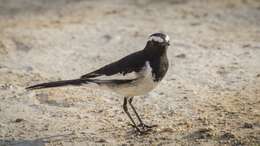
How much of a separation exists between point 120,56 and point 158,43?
125 inches

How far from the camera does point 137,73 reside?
782cm

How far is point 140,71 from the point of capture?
25.6 ft

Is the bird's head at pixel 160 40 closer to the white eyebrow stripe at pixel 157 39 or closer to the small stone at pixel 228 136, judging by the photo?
the white eyebrow stripe at pixel 157 39

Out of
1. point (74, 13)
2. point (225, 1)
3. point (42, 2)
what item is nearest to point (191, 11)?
point (225, 1)

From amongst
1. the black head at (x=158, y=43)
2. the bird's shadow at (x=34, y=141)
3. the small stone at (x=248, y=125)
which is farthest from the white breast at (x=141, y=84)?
the small stone at (x=248, y=125)

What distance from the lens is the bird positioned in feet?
25.7

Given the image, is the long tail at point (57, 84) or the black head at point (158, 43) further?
the long tail at point (57, 84)

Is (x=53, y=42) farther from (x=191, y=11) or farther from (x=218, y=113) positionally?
(x=218, y=113)

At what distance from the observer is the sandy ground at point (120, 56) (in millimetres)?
8047

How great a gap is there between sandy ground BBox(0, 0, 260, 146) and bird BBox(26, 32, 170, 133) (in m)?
0.54

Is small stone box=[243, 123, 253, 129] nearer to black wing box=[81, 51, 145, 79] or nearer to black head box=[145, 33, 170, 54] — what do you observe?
black head box=[145, 33, 170, 54]

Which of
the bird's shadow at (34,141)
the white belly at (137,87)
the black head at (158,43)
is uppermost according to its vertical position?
the black head at (158,43)

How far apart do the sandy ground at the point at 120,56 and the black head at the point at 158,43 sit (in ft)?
3.04

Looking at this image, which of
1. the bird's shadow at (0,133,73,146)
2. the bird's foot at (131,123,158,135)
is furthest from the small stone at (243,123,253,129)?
the bird's shadow at (0,133,73,146)
